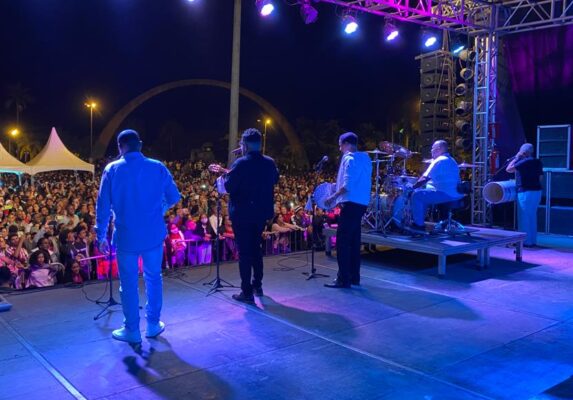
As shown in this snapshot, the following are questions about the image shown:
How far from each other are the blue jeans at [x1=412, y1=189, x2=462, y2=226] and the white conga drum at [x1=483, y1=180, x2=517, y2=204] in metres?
2.03

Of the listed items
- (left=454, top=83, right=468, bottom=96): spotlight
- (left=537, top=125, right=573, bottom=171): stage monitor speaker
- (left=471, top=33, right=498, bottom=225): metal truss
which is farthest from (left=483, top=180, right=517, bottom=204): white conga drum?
(left=454, top=83, right=468, bottom=96): spotlight

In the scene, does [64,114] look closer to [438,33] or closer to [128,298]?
[438,33]

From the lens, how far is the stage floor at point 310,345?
10.4 ft

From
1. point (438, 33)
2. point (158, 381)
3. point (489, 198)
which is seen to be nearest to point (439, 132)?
point (438, 33)

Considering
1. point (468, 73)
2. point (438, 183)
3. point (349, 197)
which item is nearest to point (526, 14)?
point (468, 73)

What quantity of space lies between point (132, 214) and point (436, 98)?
9.84 meters

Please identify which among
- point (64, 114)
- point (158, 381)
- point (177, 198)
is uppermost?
point (64, 114)

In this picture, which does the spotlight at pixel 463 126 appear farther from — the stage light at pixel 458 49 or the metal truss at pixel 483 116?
the stage light at pixel 458 49

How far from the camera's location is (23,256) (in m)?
6.74

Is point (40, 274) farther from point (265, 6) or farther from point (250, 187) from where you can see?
point (265, 6)

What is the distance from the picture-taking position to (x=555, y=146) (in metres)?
10.6

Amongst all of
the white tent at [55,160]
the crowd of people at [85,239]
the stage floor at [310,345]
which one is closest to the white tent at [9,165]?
the white tent at [55,160]

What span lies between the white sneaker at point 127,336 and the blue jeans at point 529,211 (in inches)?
266

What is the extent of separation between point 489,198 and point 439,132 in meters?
3.81
